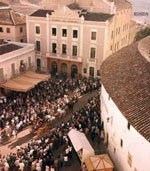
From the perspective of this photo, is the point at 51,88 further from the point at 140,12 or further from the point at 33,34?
the point at 140,12

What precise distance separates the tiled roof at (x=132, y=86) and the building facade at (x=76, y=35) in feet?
44.7

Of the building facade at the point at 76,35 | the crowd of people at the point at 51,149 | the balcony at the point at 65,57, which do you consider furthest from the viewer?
the balcony at the point at 65,57

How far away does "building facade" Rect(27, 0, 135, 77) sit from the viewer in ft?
129

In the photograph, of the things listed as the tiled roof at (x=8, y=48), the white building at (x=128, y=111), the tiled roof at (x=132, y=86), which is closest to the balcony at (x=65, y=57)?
the tiled roof at (x=8, y=48)

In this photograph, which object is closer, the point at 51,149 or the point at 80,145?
the point at 80,145

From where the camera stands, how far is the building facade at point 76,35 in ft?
129

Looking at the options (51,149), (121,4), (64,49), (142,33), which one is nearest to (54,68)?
(64,49)

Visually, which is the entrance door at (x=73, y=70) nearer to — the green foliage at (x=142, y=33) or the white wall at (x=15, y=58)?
the white wall at (x=15, y=58)

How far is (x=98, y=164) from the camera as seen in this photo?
1856 centimetres

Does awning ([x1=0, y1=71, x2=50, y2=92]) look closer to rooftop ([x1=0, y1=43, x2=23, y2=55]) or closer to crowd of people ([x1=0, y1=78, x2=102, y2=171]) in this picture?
crowd of people ([x1=0, y1=78, x2=102, y2=171])

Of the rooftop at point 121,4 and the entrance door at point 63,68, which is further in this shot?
the rooftop at point 121,4

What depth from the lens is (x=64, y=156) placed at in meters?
21.4

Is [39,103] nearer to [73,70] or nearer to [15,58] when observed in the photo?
[15,58]

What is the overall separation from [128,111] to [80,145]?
5.69 metres
